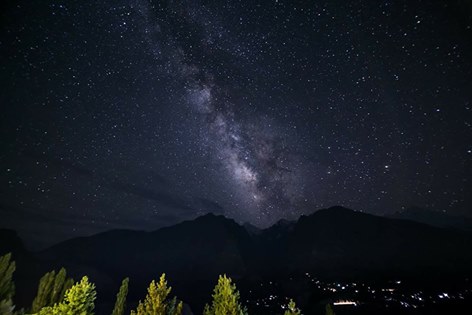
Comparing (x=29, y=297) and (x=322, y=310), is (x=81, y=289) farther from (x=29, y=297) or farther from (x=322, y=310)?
(x=29, y=297)

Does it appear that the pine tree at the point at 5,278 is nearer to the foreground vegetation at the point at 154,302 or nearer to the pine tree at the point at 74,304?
the foreground vegetation at the point at 154,302

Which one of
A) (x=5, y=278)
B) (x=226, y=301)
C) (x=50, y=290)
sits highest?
(x=5, y=278)

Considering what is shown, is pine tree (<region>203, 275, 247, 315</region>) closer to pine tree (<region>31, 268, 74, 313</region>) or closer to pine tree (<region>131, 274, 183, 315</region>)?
pine tree (<region>131, 274, 183, 315</region>)

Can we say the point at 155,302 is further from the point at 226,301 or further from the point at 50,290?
the point at 50,290

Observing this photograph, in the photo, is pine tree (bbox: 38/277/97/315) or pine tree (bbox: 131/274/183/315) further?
pine tree (bbox: 131/274/183/315)

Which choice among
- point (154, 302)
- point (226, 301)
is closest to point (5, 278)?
point (154, 302)

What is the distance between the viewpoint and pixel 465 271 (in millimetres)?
187000

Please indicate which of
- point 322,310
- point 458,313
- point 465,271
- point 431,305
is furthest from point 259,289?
point 465,271

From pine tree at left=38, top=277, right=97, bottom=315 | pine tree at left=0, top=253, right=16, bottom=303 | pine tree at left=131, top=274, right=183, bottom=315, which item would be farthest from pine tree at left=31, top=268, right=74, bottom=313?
pine tree at left=38, top=277, right=97, bottom=315

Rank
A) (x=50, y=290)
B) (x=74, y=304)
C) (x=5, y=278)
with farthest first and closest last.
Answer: (x=50, y=290), (x=5, y=278), (x=74, y=304)

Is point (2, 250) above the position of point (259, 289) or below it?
above

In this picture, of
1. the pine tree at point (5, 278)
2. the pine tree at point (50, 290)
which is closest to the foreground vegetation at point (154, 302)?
the pine tree at point (5, 278)

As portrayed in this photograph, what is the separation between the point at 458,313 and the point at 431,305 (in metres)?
16.9

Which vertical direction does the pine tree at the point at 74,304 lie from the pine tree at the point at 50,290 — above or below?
below
